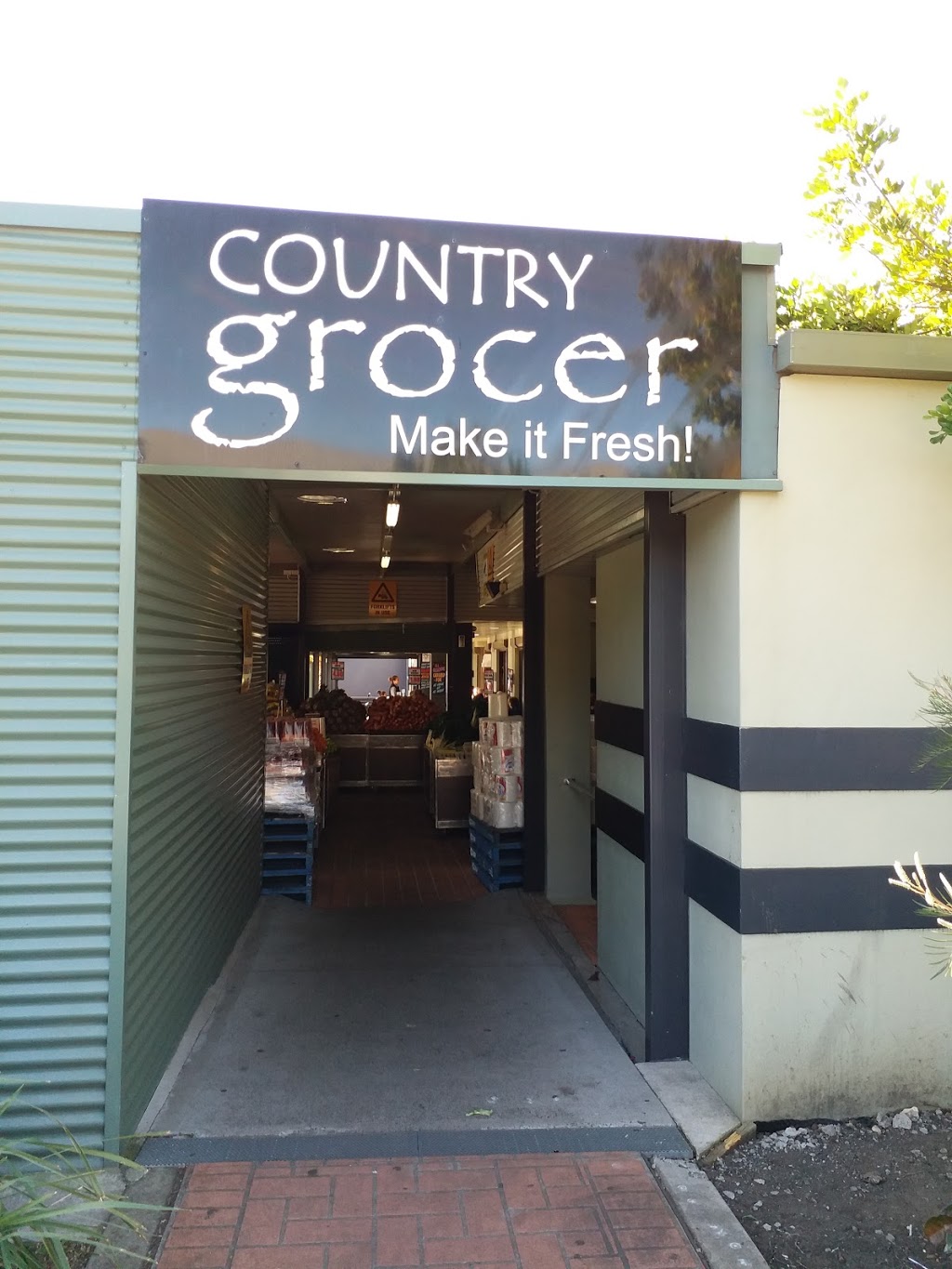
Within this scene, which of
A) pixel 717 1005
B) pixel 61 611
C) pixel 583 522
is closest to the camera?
pixel 61 611

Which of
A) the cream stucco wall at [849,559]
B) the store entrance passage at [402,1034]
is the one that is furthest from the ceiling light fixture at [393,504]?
the cream stucco wall at [849,559]

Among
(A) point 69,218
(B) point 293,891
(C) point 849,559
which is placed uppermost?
(A) point 69,218

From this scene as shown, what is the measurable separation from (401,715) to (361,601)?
2.02 m

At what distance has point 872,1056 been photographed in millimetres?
3670

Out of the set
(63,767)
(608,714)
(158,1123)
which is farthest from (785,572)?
(158,1123)

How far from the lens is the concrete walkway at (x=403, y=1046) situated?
12.1ft

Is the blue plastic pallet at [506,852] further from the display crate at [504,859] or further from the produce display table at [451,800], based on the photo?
the produce display table at [451,800]

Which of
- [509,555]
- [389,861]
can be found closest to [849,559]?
[509,555]

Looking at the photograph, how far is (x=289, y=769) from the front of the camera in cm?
786

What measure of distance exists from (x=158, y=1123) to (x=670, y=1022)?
2178 millimetres

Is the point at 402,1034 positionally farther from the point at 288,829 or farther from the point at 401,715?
the point at 401,715

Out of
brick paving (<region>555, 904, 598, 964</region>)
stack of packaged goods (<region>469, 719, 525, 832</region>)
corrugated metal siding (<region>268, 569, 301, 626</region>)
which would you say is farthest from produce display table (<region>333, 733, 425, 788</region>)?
brick paving (<region>555, 904, 598, 964</region>)

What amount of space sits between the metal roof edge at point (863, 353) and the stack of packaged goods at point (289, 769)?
506 centimetres

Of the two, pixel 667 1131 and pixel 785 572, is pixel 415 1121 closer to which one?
pixel 667 1131
